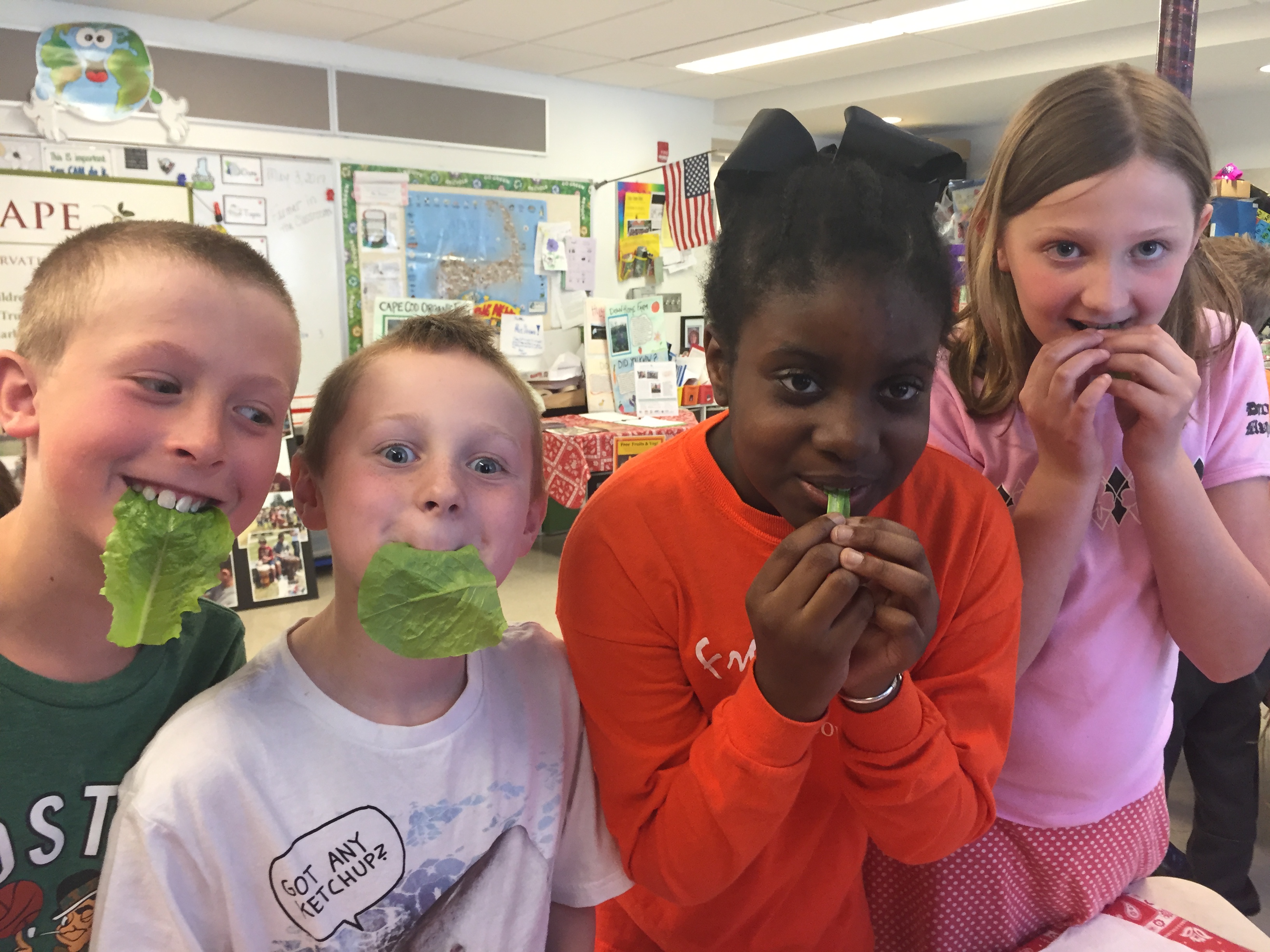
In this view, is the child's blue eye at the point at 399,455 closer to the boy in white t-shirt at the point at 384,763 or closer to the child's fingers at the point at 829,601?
the boy in white t-shirt at the point at 384,763

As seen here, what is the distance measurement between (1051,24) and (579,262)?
3.56 meters

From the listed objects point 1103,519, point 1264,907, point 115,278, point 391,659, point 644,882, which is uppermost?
point 115,278

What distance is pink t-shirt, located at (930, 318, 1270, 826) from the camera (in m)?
1.18

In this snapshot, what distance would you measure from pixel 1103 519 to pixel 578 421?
16.3ft

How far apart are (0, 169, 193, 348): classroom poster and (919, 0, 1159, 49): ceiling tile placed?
5000 millimetres

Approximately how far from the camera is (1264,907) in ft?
9.23

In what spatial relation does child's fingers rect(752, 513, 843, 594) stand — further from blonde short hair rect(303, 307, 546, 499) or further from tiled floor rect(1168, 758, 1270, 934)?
tiled floor rect(1168, 758, 1270, 934)

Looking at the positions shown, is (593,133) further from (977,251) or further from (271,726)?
(271,726)

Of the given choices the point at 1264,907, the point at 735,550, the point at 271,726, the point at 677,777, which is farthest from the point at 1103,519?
the point at 1264,907

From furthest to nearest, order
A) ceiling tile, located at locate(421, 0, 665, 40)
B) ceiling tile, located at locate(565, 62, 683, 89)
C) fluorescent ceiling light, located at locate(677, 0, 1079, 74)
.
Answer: ceiling tile, located at locate(565, 62, 683, 89) < fluorescent ceiling light, located at locate(677, 0, 1079, 74) < ceiling tile, located at locate(421, 0, 665, 40)

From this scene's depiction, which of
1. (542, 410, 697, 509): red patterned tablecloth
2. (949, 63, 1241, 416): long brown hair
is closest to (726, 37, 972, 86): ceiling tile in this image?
(542, 410, 697, 509): red patterned tablecloth

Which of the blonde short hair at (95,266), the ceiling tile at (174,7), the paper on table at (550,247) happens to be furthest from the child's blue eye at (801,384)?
the paper on table at (550,247)

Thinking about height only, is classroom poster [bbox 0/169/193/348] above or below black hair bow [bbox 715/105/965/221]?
above

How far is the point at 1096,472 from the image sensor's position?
1.12 m
